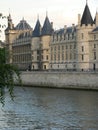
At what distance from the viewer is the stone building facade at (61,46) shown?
69.3m

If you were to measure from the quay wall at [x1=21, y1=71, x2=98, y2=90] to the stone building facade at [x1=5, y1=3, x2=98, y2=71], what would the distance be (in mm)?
4293

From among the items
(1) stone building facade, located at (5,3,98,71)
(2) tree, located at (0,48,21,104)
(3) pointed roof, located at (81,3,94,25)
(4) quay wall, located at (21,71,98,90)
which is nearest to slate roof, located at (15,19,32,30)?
(1) stone building facade, located at (5,3,98,71)

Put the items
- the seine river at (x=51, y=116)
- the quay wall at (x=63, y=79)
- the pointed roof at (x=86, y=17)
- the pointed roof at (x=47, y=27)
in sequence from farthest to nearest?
the pointed roof at (x=47, y=27)
the pointed roof at (x=86, y=17)
the quay wall at (x=63, y=79)
the seine river at (x=51, y=116)

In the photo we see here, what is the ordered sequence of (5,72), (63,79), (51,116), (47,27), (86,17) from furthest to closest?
(47,27) → (86,17) → (63,79) → (51,116) → (5,72)

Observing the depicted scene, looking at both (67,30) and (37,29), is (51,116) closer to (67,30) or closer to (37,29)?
(67,30)

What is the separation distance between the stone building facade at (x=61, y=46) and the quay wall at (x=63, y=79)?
4293mm

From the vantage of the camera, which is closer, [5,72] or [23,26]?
[5,72]

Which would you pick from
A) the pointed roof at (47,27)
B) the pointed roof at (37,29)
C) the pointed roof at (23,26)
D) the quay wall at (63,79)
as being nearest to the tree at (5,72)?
the quay wall at (63,79)

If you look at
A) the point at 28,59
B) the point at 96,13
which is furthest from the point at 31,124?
the point at 28,59

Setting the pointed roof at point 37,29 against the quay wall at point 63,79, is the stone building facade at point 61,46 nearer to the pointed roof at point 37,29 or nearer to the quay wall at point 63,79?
the pointed roof at point 37,29

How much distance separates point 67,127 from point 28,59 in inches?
2762

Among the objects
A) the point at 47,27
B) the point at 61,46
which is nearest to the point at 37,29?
the point at 47,27

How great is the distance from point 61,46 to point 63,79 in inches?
784

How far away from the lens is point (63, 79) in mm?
58500
